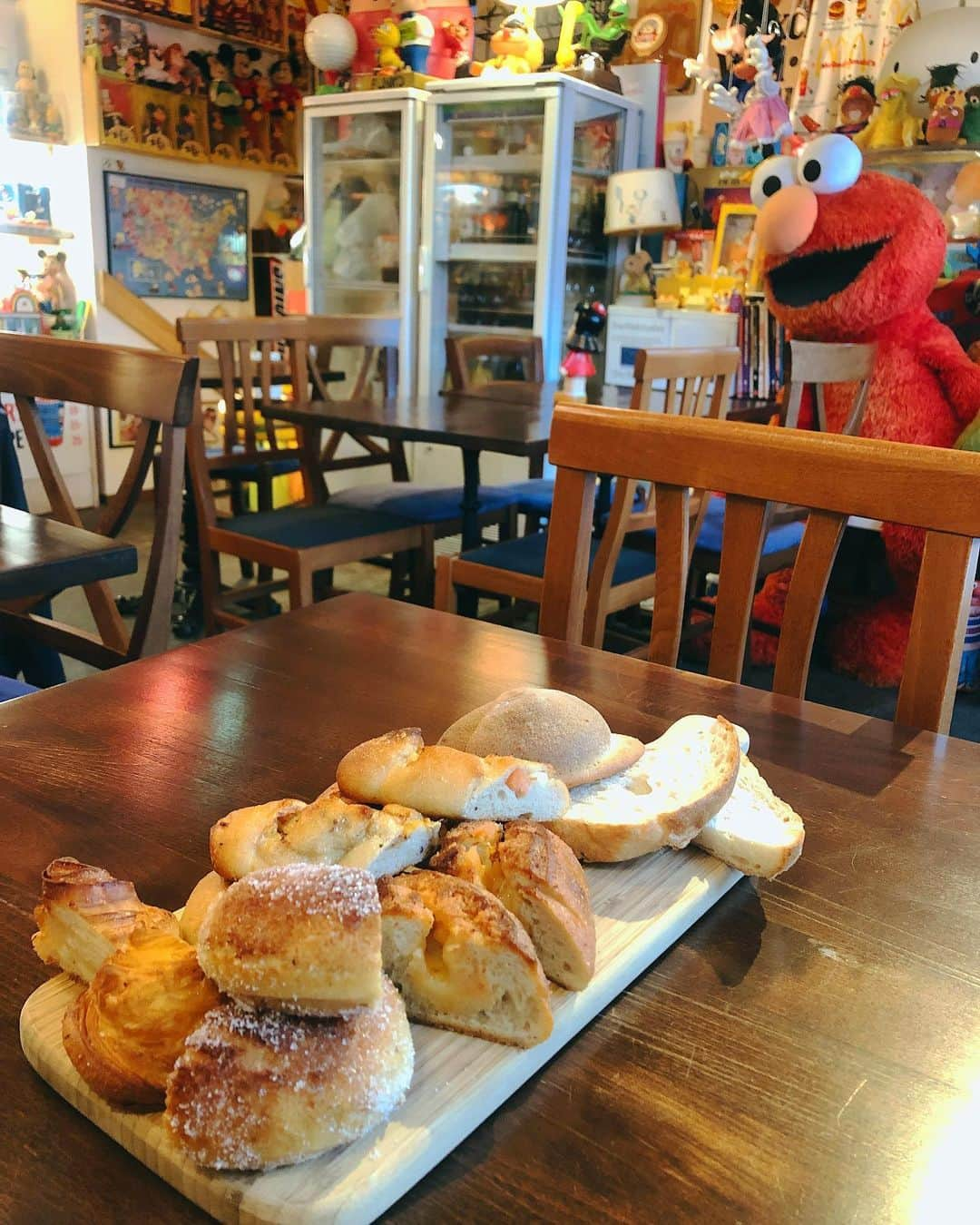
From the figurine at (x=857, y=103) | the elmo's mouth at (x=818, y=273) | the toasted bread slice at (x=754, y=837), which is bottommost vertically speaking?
the toasted bread slice at (x=754, y=837)

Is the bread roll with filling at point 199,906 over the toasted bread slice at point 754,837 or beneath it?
over

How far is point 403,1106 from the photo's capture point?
0.43 metres

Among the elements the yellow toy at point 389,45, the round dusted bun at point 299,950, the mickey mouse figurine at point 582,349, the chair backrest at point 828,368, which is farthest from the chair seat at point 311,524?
the yellow toy at point 389,45

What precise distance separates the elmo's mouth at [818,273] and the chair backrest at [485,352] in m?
1.00

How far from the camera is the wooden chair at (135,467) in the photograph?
4.62 feet

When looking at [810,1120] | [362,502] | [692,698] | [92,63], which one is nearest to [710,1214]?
[810,1120]

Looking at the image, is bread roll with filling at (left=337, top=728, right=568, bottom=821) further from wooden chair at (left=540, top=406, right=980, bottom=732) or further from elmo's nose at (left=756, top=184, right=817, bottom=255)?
elmo's nose at (left=756, top=184, right=817, bottom=255)

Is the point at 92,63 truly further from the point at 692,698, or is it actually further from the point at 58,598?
the point at 692,698

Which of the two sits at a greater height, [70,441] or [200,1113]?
[200,1113]

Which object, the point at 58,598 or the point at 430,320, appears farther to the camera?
the point at 430,320

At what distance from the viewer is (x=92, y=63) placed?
4.82m

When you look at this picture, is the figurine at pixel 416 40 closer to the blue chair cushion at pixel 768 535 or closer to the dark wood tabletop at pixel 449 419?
the dark wood tabletop at pixel 449 419

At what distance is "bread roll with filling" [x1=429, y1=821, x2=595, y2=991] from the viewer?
0.49m

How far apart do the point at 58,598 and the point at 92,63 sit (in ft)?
9.36
